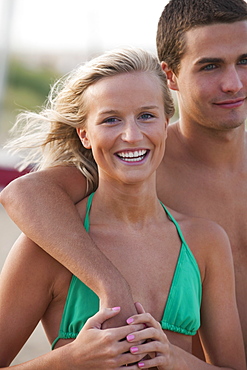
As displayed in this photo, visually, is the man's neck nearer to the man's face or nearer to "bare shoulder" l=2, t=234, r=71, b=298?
the man's face

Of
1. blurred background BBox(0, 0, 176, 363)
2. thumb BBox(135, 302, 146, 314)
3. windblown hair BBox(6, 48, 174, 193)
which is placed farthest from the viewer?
blurred background BBox(0, 0, 176, 363)

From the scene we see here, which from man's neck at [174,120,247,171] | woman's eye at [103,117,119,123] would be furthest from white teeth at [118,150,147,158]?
man's neck at [174,120,247,171]

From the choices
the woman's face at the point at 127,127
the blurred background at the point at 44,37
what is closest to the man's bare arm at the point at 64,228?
the woman's face at the point at 127,127

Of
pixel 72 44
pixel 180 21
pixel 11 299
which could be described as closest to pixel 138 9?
pixel 72 44

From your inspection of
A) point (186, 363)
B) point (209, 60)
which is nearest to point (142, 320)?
point (186, 363)

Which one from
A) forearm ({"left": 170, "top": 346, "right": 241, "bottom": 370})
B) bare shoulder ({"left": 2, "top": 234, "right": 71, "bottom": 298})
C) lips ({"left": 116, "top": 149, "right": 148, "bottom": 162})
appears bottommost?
forearm ({"left": 170, "top": 346, "right": 241, "bottom": 370})

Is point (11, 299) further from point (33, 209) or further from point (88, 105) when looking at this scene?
point (88, 105)

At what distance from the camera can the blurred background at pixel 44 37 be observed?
11.8 metres

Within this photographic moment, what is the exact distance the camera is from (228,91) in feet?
9.02

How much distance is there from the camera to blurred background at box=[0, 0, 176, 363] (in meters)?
11.8

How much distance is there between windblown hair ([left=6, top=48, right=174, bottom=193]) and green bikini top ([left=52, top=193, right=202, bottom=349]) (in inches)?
12.2

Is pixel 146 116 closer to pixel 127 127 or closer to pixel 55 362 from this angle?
pixel 127 127

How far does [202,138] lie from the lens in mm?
3020

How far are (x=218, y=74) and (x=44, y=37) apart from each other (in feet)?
85.4
